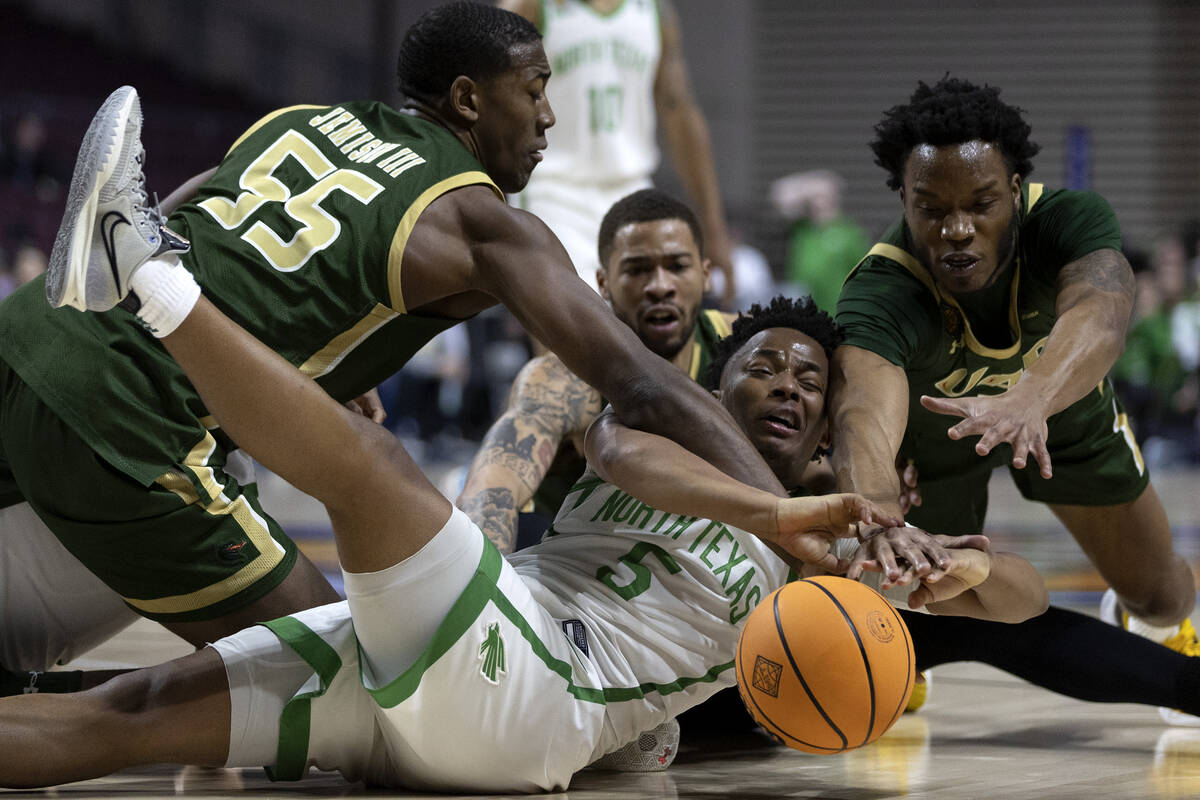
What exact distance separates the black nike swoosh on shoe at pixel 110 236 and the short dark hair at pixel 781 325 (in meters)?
1.65

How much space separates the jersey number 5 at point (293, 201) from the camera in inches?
124

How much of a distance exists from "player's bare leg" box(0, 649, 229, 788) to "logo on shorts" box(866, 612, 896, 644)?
4.40 ft

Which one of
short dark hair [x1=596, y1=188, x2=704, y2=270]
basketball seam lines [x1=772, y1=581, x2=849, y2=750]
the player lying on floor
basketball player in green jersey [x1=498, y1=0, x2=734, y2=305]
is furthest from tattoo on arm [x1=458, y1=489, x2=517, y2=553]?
basketball player in green jersey [x1=498, y1=0, x2=734, y2=305]

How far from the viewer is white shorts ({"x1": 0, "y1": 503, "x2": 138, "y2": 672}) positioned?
3.56 meters

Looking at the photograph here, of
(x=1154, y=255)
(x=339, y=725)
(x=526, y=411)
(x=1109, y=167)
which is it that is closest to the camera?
(x=339, y=725)

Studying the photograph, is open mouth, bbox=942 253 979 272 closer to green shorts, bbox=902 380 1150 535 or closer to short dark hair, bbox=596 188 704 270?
green shorts, bbox=902 380 1150 535

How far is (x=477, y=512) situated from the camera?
443 cm

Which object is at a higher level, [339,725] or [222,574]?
[222,574]

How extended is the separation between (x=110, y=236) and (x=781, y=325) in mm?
1817

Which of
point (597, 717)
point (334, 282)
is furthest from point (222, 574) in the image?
point (597, 717)

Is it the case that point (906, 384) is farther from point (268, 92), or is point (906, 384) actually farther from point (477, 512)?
point (268, 92)

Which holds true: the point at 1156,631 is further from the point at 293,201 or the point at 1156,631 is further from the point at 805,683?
the point at 293,201

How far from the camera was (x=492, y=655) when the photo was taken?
2928mm

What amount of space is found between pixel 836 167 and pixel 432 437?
23.5 ft
